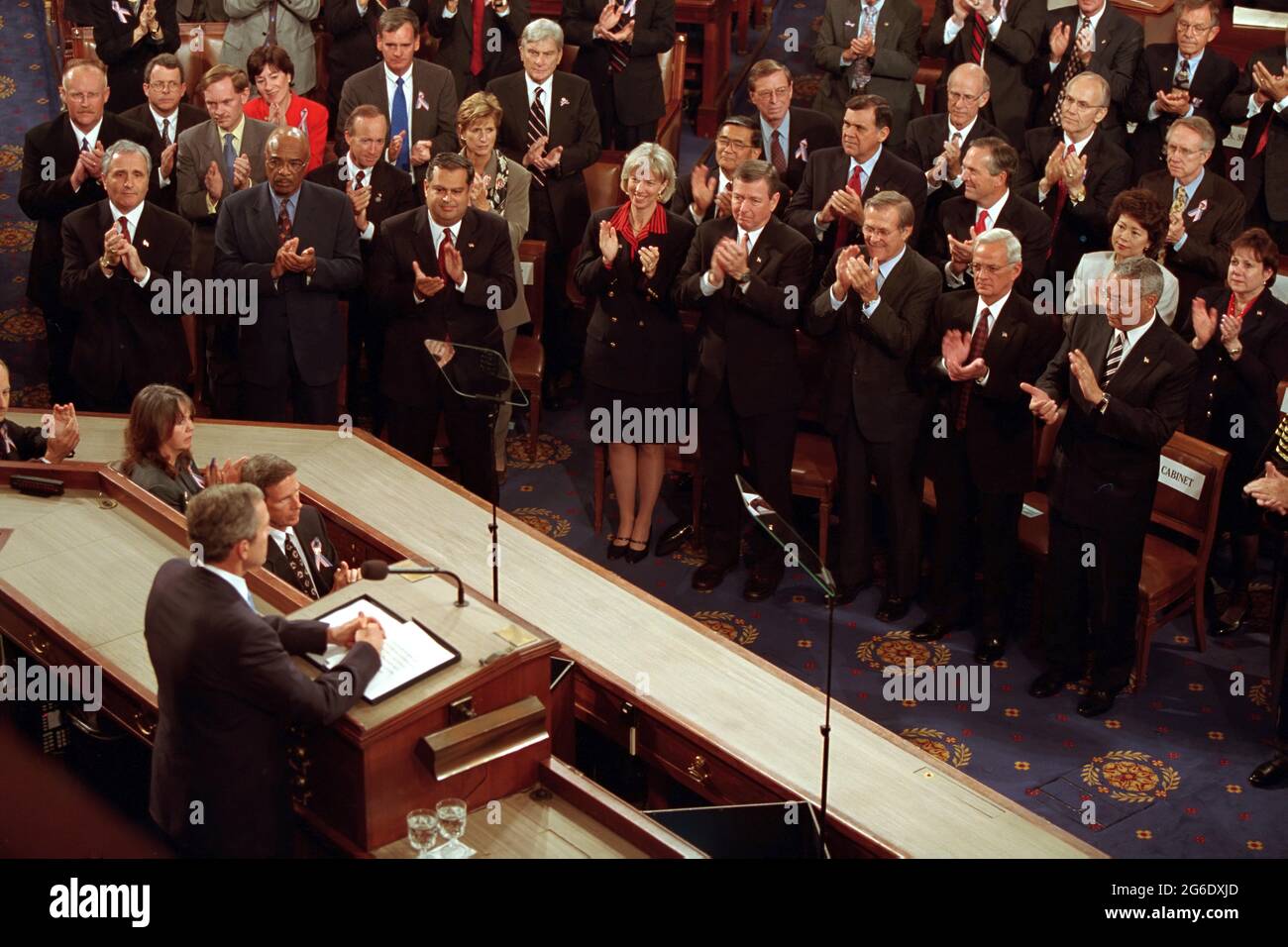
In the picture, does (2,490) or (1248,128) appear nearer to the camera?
(2,490)

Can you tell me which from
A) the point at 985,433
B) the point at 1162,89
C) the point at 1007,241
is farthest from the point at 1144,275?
the point at 1162,89

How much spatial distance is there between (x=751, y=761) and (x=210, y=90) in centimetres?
400

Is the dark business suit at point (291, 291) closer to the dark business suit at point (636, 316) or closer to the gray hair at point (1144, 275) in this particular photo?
the dark business suit at point (636, 316)

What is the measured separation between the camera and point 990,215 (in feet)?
21.4

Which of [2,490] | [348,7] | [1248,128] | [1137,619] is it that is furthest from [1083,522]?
[348,7]

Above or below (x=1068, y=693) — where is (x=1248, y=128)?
above

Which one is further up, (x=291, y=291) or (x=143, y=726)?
(x=291, y=291)

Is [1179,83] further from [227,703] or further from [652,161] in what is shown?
[227,703]

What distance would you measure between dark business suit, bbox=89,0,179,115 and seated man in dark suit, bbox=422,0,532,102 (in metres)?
1.24

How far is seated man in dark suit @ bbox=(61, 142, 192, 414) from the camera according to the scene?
6344mm

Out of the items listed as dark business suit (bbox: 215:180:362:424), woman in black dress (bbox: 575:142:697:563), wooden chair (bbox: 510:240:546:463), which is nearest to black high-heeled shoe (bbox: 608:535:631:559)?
woman in black dress (bbox: 575:142:697:563)

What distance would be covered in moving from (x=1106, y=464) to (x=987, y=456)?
457mm

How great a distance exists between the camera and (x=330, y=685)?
12.0 feet

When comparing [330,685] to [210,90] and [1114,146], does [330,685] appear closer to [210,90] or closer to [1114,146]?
[210,90]
